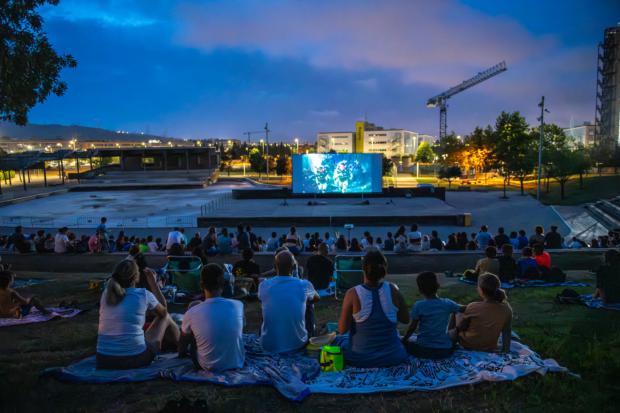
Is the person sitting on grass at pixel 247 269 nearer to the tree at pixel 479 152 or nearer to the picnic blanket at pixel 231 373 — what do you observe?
the picnic blanket at pixel 231 373

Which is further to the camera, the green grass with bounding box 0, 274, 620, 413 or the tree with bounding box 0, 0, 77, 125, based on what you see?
the tree with bounding box 0, 0, 77, 125

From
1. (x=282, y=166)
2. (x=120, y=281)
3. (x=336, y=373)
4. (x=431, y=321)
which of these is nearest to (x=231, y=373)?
(x=336, y=373)

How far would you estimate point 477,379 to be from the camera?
13.2 feet

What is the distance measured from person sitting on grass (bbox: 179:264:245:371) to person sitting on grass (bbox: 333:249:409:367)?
1029 millimetres

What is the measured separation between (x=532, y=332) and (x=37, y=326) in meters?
6.60

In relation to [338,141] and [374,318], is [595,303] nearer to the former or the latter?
[374,318]

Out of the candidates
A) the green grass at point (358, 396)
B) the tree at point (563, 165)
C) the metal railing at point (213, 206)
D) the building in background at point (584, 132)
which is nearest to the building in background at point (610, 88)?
the tree at point (563, 165)

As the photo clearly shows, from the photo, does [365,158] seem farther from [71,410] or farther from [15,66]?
[71,410]

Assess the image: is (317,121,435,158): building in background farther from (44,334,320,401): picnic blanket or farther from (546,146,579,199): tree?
(44,334,320,401): picnic blanket

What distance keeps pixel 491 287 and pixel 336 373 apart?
1.72 m

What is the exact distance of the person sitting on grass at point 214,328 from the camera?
4090 millimetres

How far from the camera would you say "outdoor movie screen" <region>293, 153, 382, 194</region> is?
3444 cm

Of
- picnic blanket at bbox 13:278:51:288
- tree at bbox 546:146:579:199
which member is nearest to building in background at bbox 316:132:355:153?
tree at bbox 546:146:579:199

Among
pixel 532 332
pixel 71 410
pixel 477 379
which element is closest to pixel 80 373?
pixel 71 410
